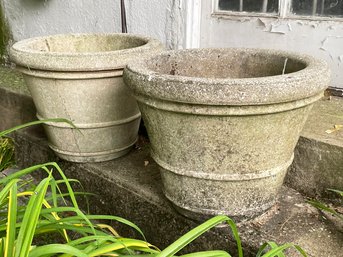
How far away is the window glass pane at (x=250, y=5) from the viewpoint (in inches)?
91.4

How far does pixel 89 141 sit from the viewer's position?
204 cm

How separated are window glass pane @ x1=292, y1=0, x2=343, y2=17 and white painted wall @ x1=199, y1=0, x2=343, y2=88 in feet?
0.15

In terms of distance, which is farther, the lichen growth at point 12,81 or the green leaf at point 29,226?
the lichen growth at point 12,81

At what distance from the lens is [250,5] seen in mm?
2377

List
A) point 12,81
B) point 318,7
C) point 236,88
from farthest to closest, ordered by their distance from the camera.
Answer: point 12,81
point 318,7
point 236,88

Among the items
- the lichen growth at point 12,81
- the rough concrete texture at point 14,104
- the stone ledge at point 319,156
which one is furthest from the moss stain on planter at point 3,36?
the stone ledge at point 319,156

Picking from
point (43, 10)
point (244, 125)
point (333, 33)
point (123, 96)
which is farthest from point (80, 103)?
point (43, 10)

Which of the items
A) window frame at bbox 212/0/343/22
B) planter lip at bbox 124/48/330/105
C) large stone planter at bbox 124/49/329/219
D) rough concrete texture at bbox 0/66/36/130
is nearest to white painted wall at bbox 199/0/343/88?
window frame at bbox 212/0/343/22

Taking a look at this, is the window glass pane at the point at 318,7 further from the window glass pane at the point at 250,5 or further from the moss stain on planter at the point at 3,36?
the moss stain on planter at the point at 3,36

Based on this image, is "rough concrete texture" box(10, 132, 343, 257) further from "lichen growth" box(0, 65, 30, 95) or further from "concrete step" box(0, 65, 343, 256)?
"lichen growth" box(0, 65, 30, 95)

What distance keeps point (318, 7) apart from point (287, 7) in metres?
0.15

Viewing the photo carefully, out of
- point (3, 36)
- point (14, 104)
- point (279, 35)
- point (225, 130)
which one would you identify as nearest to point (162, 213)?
point (225, 130)

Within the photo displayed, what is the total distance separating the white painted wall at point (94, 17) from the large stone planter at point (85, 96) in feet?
1.08

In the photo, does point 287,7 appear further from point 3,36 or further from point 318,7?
point 3,36
